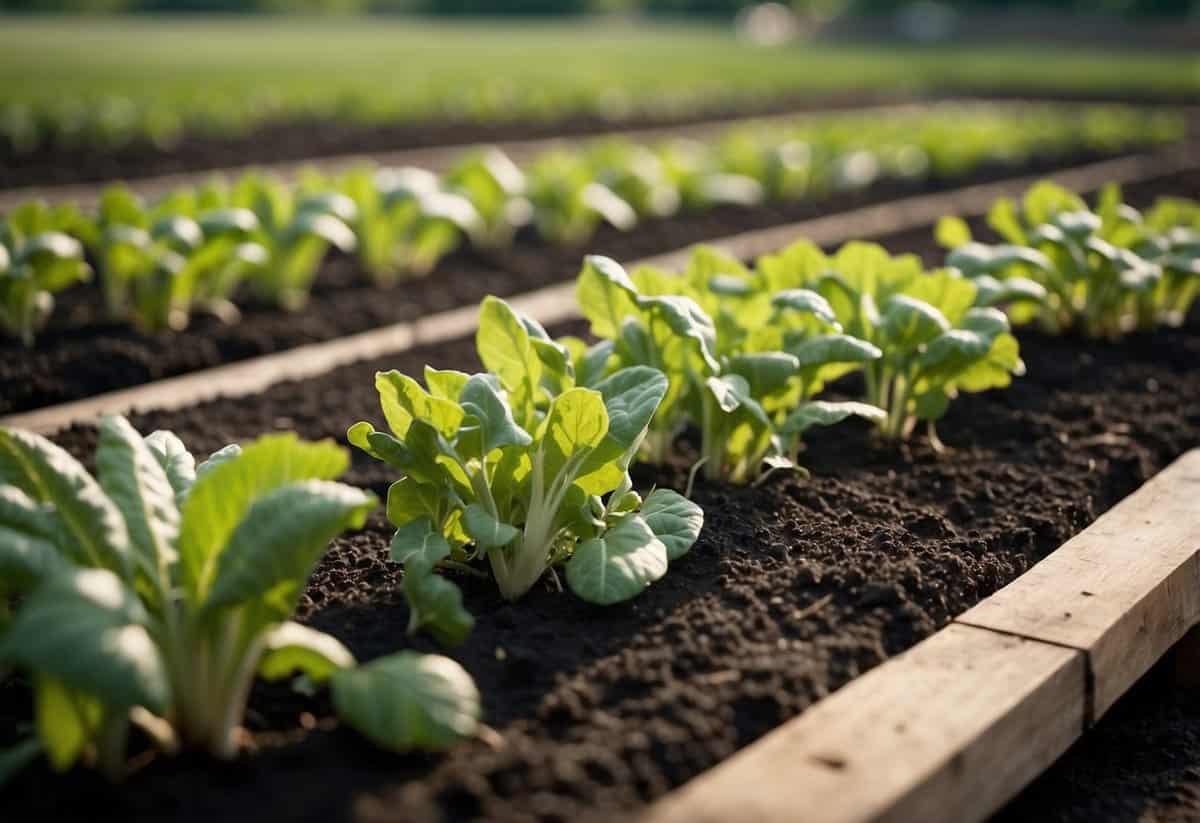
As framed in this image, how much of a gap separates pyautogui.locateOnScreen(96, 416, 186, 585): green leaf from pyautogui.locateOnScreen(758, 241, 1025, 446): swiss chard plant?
171cm

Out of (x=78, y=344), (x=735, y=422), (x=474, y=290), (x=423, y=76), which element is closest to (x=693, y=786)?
(x=735, y=422)

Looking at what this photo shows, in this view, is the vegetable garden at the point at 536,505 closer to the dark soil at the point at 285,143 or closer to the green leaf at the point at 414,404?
the green leaf at the point at 414,404

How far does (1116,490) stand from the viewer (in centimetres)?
328

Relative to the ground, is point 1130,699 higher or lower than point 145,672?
lower

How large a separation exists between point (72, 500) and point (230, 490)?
237 millimetres

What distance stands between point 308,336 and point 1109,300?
2.96 metres

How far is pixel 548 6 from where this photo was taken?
6144 centimetres

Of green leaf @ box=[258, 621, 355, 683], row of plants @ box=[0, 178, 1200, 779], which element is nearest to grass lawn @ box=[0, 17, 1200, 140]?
row of plants @ box=[0, 178, 1200, 779]

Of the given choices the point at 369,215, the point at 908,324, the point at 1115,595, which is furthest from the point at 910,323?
the point at 369,215

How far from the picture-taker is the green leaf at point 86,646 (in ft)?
5.04

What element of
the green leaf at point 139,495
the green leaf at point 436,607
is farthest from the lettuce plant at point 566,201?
the green leaf at point 139,495

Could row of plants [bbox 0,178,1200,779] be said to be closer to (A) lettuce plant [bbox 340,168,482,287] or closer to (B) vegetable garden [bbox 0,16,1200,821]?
(B) vegetable garden [bbox 0,16,1200,821]

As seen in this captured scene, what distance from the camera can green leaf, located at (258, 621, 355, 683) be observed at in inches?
73.9

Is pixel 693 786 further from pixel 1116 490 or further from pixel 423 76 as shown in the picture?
pixel 423 76
